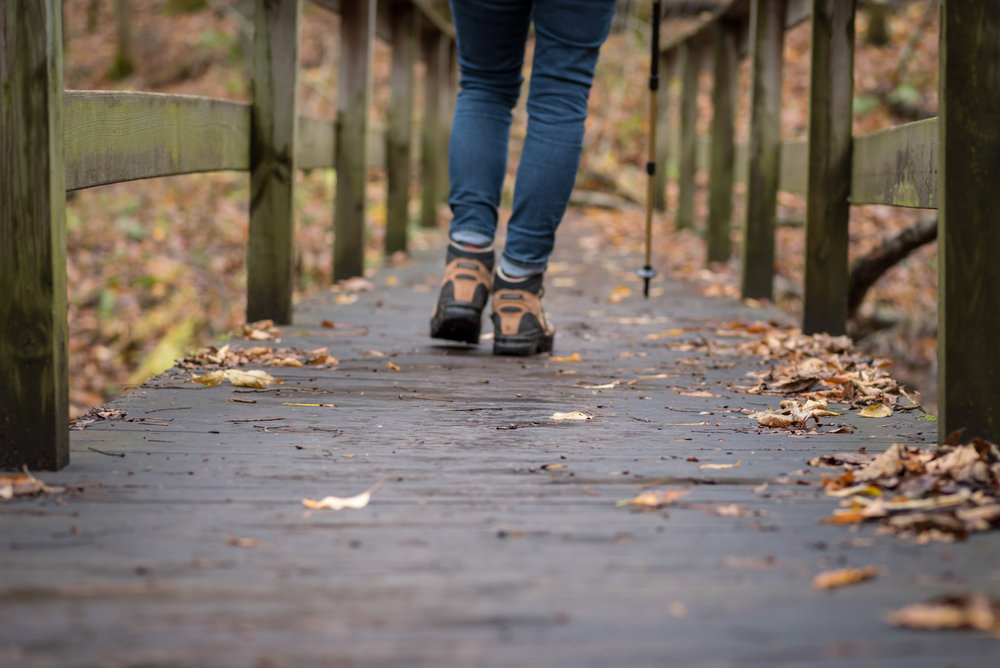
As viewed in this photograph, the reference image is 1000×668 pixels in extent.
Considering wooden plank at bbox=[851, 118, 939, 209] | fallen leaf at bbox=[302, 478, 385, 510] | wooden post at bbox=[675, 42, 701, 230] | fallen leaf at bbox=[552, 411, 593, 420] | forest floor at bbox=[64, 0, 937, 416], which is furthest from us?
wooden post at bbox=[675, 42, 701, 230]

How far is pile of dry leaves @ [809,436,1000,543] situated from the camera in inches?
53.5

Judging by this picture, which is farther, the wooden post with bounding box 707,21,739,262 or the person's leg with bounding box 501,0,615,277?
the wooden post with bounding box 707,21,739,262

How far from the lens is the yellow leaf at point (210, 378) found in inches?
94.8

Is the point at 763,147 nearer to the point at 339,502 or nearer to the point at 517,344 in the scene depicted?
the point at 517,344

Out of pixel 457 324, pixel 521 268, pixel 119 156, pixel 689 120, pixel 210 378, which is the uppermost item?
pixel 689 120

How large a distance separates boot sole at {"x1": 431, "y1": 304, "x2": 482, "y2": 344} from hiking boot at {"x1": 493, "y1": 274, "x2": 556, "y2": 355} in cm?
7

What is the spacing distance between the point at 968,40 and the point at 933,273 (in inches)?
262

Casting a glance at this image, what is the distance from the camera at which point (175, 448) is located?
1805 millimetres

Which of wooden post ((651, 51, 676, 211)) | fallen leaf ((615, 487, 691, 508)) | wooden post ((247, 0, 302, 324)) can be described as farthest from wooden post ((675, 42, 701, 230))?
fallen leaf ((615, 487, 691, 508))

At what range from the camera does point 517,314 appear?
290 cm

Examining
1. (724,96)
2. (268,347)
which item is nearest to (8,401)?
(268,347)

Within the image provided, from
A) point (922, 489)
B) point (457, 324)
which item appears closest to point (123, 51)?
point (457, 324)

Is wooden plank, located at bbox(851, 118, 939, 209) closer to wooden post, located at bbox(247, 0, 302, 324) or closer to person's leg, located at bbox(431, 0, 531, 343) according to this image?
person's leg, located at bbox(431, 0, 531, 343)

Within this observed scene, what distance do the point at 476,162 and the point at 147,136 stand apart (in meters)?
0.97
